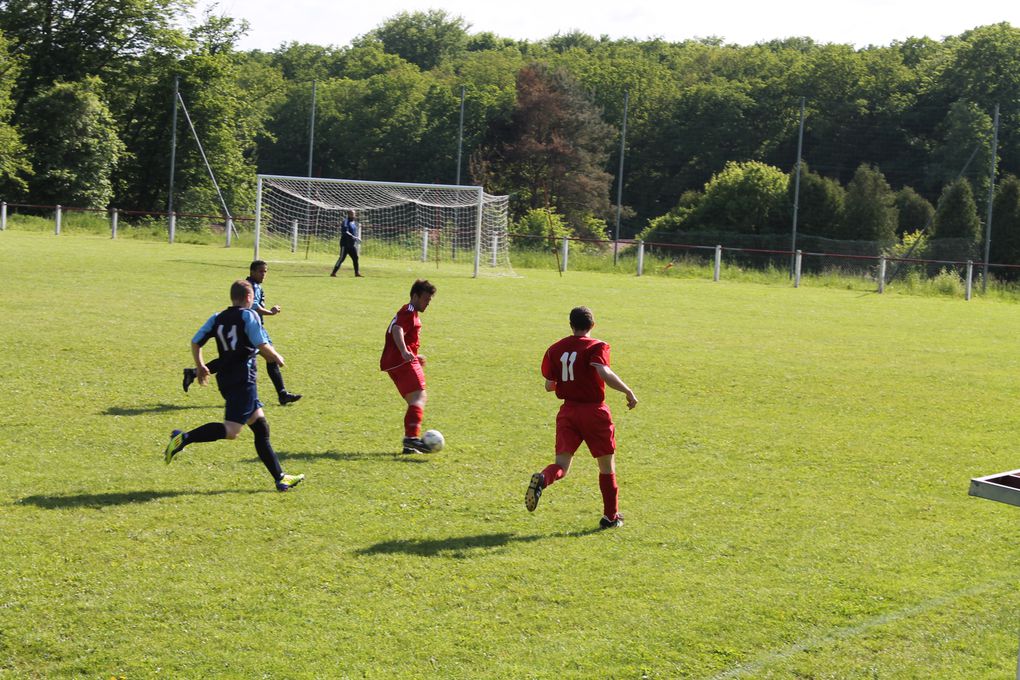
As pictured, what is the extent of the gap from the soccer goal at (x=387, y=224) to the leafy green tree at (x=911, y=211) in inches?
1105

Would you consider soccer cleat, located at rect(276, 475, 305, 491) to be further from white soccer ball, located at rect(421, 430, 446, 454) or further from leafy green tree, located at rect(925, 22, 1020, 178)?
leafy green tree, located at rect(925, 22, 1020, 178)

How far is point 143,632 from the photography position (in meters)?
5.69

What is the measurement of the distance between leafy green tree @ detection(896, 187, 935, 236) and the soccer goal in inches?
1105

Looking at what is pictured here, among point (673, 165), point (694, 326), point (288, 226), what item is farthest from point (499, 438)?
point (673, 165)

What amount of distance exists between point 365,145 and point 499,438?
66.6m

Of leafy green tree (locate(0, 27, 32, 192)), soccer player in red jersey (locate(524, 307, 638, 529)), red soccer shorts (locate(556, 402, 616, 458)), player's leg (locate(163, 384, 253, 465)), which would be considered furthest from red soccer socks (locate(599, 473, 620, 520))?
leafy green tree (locate(0, 27, 32, 192))

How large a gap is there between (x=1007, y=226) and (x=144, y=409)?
124 ft

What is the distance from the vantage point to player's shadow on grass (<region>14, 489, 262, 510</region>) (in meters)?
7.86

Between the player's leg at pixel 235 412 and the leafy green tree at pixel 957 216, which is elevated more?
the leafy green tree at pixel 957 216

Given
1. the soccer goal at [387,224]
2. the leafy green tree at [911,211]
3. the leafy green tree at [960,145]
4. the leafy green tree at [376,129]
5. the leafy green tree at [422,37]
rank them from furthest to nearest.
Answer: the leafy green tree at [422,37] → the leafy green tree at [376,129] → the leafy green tree at [960,145] → the leafy green tree at [911,211] → the soccer goal at [387,224]

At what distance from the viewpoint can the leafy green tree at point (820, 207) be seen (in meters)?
53.0

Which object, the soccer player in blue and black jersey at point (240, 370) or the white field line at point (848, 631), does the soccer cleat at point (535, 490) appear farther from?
the white field line at point (848, 631)

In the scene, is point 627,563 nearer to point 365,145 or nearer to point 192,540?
point 192,540

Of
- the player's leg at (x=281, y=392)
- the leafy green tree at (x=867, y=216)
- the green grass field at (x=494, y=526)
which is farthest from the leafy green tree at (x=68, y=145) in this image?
the player's leg at (x=281, y=392)
